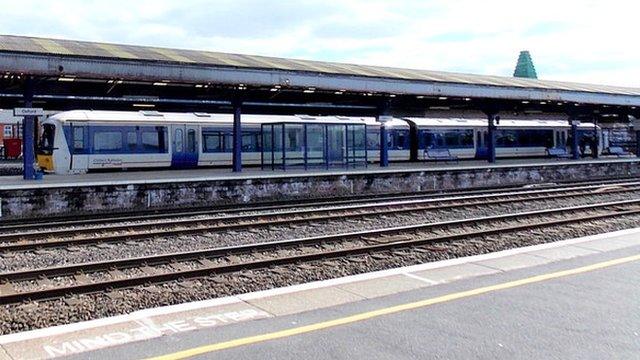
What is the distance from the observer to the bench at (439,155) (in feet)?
105

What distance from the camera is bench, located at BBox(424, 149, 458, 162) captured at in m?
31.9

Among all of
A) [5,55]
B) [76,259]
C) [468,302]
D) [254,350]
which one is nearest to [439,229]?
[468,302]

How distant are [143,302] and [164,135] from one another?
18.3 m

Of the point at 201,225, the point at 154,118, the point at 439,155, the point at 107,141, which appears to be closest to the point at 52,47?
the point at 107,141

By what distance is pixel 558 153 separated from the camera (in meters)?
37.3

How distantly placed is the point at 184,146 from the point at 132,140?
2.23 meters

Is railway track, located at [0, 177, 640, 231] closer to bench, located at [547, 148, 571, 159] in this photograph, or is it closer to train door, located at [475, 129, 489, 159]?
train door, located at [475, 129, 489, 159]

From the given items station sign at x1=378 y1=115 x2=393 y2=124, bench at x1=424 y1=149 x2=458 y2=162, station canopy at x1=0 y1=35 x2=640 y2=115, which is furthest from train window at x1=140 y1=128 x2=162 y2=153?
bench at x1=424 y1=149 x2=458 y2=162

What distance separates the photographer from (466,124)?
3369 centimetres

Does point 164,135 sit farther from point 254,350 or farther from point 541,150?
point 541,150

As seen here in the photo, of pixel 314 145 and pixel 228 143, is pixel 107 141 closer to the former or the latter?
pixel 228 143

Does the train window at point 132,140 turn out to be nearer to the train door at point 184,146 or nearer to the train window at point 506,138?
the train door at point 184,146

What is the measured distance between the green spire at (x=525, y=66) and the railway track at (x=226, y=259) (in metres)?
79.4

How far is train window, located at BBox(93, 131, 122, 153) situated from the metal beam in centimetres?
675
